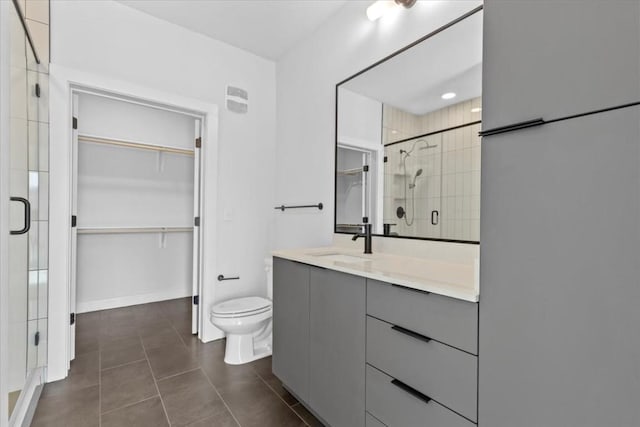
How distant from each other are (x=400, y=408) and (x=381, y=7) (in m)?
2.15

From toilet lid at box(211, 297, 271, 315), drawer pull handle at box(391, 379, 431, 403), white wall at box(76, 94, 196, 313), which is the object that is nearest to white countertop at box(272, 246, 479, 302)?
drawer pull handle at box(391, 379, 431, 403)

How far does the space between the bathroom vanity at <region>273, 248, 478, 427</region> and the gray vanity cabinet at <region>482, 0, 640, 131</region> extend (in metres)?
0.57

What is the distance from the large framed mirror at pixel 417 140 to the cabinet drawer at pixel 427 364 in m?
0.66

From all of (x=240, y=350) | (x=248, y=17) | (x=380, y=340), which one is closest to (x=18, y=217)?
(x=240, y=350)

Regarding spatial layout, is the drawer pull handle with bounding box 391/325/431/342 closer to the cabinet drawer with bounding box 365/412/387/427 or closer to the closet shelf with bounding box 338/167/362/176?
the cabinet drawer with bounding box 365/412/387/427

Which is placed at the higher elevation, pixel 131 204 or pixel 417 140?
pixel 417 140

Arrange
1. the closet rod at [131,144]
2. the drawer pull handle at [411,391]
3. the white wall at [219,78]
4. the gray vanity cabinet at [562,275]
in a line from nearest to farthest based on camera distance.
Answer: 1. the gray vanity cabinet at [562,275]
2. the drawer pull handle at [411,391]
3. the white wall at [219,78]
4. the closet rod at [131,144]

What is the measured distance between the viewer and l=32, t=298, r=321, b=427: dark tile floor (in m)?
1.61

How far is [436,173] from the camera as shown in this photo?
164 cm

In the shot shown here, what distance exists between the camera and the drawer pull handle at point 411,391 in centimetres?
103

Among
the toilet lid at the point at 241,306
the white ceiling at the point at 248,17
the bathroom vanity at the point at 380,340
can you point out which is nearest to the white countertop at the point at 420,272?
the bathroom vanity at the point at 380,340

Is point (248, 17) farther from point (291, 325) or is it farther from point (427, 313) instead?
point (427, 313)

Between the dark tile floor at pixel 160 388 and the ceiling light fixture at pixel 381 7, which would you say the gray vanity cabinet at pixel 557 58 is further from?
the dark tile floor at pixel 160 388

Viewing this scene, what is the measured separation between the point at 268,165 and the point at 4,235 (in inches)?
81.3
